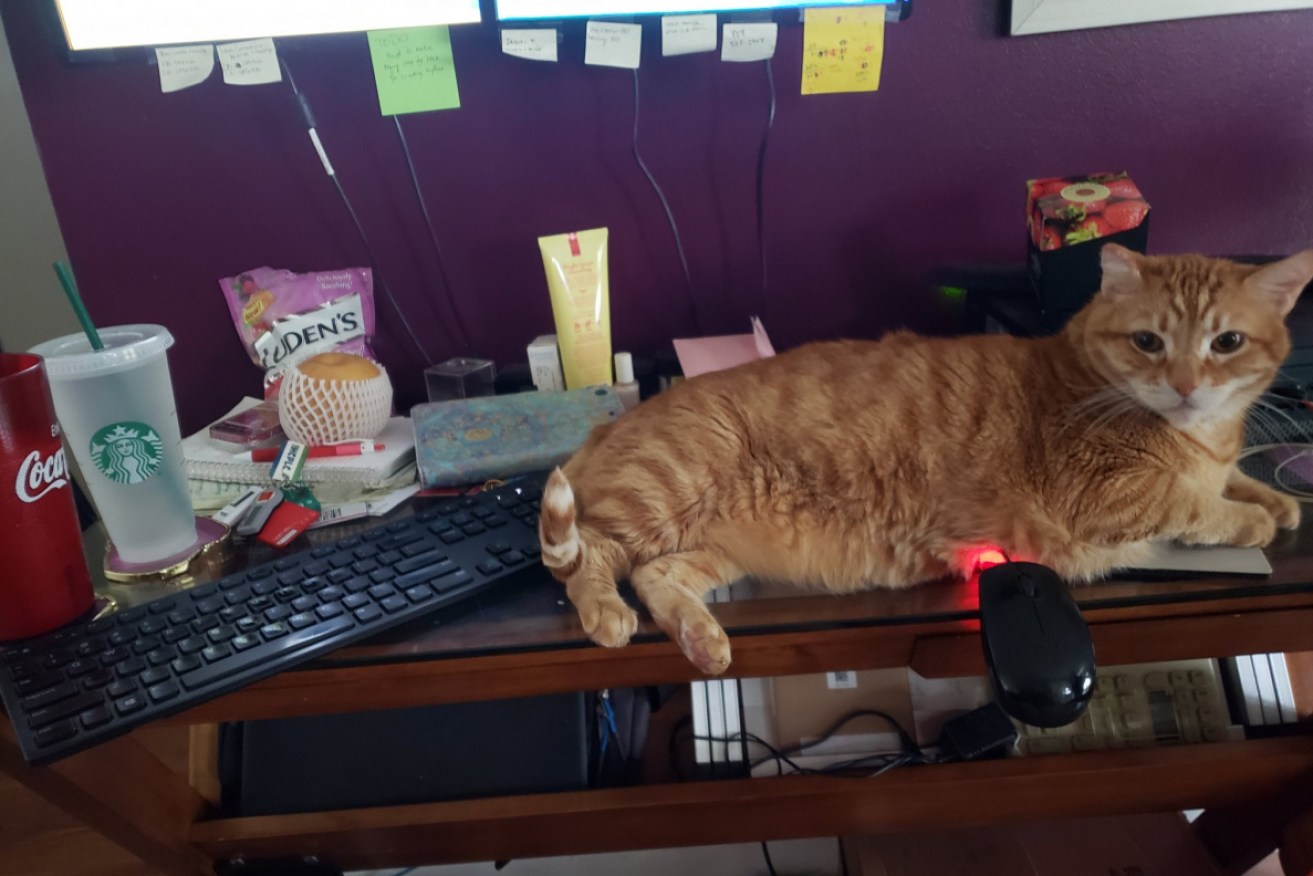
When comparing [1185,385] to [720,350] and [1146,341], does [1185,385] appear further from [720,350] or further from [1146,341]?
[720,350]

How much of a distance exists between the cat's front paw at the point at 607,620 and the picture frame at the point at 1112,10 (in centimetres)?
101

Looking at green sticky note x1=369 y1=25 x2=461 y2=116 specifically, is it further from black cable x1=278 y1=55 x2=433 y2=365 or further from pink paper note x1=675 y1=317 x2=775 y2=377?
pink paper note x1=675 y1=317 x2=775 y2=377

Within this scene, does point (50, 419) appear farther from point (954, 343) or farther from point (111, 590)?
point (954, 343)

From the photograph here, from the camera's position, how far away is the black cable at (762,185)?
3.88 ft

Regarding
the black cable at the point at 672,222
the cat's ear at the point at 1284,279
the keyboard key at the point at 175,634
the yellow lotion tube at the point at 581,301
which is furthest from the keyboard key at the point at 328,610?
the cat's ear at the point at 1284,279

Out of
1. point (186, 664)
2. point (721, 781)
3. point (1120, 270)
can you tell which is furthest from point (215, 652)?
point (1120, 270)

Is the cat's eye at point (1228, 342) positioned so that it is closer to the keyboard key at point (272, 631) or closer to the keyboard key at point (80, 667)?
the keyboard key at point (272, 631)

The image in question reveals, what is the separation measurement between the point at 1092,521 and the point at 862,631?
0.30 meters

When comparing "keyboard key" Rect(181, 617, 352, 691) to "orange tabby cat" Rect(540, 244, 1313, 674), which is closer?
"keyboard key" Rect(181, 617, 352, 691)

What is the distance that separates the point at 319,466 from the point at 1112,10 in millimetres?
1264

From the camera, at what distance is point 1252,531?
0.79 metres

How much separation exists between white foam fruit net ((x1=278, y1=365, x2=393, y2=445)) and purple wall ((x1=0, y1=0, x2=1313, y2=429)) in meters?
0.28

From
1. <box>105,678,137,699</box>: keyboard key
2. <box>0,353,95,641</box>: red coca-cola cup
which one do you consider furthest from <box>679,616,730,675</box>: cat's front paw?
<box>0,353,95,641</box>: red coca-cola cup

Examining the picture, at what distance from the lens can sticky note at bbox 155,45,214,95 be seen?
43.9 inches
